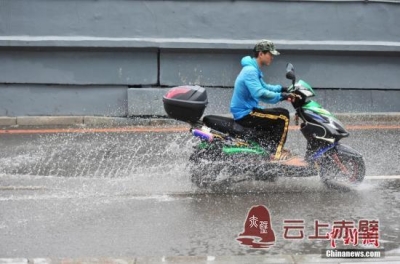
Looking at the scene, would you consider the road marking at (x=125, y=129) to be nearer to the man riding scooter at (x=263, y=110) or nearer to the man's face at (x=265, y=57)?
the man riding scooter at (x=263, y=110)

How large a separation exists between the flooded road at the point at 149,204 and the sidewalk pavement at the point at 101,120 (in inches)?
70.8

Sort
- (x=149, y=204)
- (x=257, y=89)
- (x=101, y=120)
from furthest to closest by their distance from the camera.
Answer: (x=101, y=120) < (x=257, y=89) < (x=149, y=204)

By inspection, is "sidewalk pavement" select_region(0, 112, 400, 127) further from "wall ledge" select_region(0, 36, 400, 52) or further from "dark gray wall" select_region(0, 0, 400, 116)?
"wall ledge" select_region(0, 36, 400, 52)

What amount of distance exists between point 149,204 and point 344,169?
2.16 metres

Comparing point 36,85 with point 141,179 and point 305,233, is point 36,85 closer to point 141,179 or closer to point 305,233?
point 141,179

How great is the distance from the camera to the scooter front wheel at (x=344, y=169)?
757cm

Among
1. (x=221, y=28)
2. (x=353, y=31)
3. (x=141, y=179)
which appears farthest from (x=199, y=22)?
(x=141, y=179)

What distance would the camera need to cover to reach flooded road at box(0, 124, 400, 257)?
6.09 meters

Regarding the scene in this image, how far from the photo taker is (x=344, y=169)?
7.59m

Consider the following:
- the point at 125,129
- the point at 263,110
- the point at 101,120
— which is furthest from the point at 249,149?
A: the point at 101,120

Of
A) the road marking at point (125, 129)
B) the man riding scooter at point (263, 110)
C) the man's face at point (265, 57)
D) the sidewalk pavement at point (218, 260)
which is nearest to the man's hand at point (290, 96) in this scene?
the man riding scooter at point (263, 110)

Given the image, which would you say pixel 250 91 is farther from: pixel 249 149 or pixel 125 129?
pixel 125 129

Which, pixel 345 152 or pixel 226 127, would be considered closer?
pixel 345 152

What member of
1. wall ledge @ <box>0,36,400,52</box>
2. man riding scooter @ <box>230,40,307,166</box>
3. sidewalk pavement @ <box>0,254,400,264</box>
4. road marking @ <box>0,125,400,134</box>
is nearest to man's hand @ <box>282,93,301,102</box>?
man riding scooter @ <box>230,40,307,166</box>
